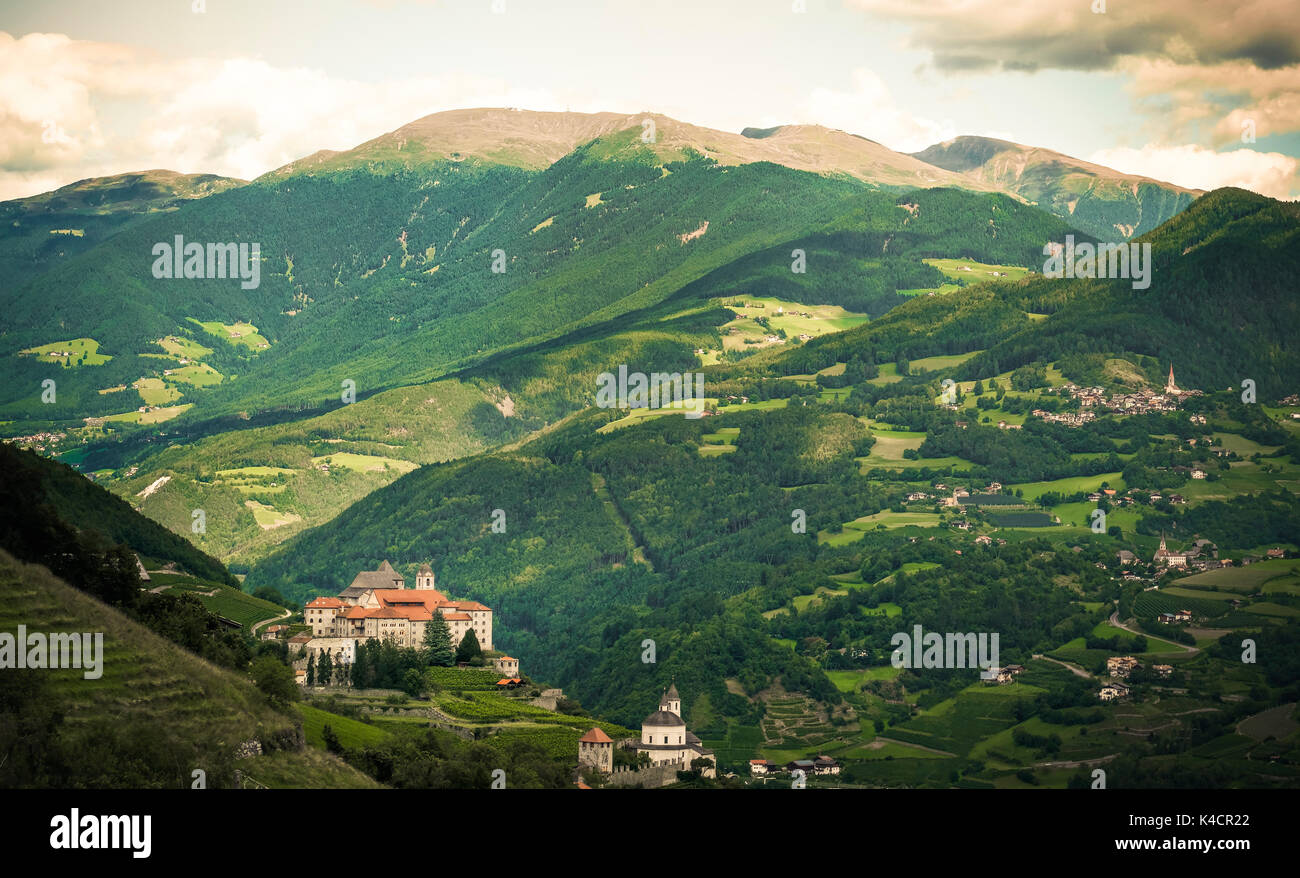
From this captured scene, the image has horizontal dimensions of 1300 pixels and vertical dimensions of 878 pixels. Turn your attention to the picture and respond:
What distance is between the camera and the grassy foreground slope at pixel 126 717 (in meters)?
54.5

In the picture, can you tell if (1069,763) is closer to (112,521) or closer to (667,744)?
(667,744)

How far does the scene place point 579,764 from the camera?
298 ft

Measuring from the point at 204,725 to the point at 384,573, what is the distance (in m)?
78.5

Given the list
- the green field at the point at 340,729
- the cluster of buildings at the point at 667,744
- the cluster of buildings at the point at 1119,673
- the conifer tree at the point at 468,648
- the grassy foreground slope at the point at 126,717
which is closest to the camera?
the grassy foreground slope at the point at 126,717

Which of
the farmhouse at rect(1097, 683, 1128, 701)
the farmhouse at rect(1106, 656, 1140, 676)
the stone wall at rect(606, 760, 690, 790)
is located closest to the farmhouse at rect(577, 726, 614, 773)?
the stone wall at rect(606, 760, 690, 790)

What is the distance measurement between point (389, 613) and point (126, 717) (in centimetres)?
6213

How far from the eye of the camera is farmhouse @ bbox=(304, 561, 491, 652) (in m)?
118

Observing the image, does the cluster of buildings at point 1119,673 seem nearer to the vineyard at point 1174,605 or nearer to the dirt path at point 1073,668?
the dirt path at point 1073,668

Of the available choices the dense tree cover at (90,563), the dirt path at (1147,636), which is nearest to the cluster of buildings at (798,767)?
the dirt path at (1147,636)

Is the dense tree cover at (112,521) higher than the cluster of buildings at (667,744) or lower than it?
higher

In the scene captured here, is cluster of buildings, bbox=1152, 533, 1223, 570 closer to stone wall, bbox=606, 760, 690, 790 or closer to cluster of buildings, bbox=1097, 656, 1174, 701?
cluster of buildings, bbox=1097, 656, 1174, 701

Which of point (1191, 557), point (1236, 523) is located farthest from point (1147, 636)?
point (1236, 523)

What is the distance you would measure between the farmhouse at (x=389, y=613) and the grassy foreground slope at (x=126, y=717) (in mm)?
47138

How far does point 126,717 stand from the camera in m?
58.2
